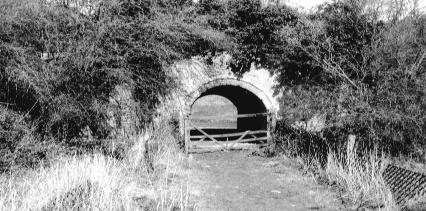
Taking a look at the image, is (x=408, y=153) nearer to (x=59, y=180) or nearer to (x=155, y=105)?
(x=155, y=105)

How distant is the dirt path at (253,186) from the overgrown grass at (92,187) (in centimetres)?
60

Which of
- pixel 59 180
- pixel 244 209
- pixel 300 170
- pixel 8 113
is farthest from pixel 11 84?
pixel 300 170

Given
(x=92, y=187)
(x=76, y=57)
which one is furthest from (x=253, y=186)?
(x=76, y=57)

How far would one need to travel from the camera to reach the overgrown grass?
259 inches

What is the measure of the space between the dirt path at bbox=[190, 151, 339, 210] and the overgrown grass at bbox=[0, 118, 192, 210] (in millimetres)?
599

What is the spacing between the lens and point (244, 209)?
773 cm

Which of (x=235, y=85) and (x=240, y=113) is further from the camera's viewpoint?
(x=240, y=113)

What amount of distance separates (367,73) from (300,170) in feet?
9.87

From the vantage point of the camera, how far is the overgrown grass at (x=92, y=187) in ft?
21.6

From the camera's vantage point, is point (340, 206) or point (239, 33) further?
point (239, 33)

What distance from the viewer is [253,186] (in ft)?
31.4

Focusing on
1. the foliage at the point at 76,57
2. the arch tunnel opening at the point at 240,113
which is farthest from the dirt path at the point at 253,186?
the foliage at the point at 76,57

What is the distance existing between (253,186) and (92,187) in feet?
13.0

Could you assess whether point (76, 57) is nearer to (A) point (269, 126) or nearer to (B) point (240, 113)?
(A) point (269, 126)
